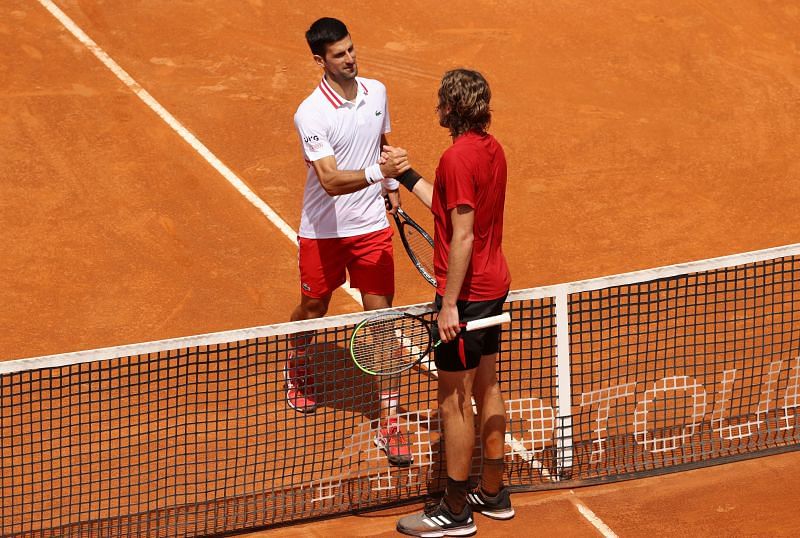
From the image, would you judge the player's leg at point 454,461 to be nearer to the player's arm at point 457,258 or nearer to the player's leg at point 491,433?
the player's leg at point 491,433

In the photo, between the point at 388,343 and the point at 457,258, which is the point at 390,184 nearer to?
the point at 388,343

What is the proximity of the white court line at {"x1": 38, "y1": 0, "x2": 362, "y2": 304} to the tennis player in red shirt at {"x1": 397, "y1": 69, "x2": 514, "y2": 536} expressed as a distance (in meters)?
2.72

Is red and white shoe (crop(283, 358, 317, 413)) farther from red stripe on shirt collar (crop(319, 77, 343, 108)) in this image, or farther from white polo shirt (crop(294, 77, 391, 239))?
red stripe on shirt collar (crop(319, 77, 343, 108))

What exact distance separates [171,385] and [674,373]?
342 centimetres

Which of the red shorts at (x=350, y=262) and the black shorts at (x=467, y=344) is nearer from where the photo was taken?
the black shorts at (x=467, y=344)

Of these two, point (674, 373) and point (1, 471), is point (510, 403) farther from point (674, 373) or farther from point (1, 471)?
point (1, 471)

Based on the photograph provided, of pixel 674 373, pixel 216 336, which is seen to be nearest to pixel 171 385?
pixel 216 336

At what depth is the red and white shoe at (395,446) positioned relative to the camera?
7.62 metres

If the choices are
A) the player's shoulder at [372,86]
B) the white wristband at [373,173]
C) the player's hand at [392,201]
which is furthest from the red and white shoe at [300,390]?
the player's shoulder at [372,86]

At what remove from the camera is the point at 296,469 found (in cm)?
770

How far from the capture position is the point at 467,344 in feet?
21.9

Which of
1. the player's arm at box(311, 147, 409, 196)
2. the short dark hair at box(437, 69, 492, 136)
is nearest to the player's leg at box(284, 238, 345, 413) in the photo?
the player's arm at box(311, 147, 409, 196)

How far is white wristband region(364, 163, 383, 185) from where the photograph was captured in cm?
716

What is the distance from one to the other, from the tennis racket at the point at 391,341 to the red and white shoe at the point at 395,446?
2.43 ft
